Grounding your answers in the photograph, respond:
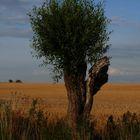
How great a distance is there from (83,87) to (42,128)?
564 cm

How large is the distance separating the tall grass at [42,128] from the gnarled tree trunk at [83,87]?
3535mm

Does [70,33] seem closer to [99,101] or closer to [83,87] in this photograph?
[83,87]

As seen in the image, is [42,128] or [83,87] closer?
[42,128]

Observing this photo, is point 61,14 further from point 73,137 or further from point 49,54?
point 73,137

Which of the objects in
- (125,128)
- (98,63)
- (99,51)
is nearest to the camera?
(125,128)

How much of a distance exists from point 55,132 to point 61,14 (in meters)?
8.22

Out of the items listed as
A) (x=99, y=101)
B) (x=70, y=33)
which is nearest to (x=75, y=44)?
(x=70, y=33)

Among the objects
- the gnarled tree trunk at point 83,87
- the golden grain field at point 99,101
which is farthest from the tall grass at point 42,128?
the gnarled tree trunk at point 83,87

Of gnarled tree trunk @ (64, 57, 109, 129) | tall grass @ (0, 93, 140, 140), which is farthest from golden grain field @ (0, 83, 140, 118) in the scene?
gnarled tree trunk @ (64, 57, 109, 129)

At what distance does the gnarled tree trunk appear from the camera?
2272cm

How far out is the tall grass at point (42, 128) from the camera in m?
16.8

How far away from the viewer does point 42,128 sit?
17.6m

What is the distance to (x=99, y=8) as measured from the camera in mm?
24328

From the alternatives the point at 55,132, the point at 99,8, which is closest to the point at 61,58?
the point at 99,8
